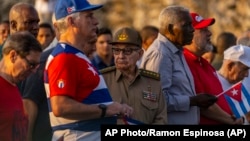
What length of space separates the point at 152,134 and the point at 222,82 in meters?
2.13

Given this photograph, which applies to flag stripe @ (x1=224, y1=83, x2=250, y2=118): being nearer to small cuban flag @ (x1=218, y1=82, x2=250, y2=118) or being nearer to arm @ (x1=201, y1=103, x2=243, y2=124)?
small cuban flag @ (x1=218, y1=82, x2=250, y2=118)

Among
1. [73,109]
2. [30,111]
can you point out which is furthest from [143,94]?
[73,109]

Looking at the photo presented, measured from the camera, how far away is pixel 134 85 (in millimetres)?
9570

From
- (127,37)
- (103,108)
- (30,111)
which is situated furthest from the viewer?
(30,111)

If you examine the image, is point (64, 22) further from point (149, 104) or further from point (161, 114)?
point (161, 114)

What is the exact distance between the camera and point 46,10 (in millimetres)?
16531

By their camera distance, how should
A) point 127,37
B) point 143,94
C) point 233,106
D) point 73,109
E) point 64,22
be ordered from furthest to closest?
point 233,106
point 127,37
point 143,94
point 64,22
point 73,109

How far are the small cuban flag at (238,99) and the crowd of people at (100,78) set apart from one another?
66 mm

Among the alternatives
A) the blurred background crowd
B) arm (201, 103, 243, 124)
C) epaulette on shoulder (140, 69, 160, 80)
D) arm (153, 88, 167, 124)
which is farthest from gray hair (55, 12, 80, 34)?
the blurred background crowd

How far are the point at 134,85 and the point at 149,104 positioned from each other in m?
0.20

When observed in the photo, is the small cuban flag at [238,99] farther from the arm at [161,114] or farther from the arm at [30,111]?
the arm at [30,111]

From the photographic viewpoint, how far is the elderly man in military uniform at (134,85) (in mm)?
9500

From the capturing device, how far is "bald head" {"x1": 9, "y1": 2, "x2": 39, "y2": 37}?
1020 cm

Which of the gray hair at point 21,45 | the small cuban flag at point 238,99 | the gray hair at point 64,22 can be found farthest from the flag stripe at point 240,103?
the gray hair at point 21,45
